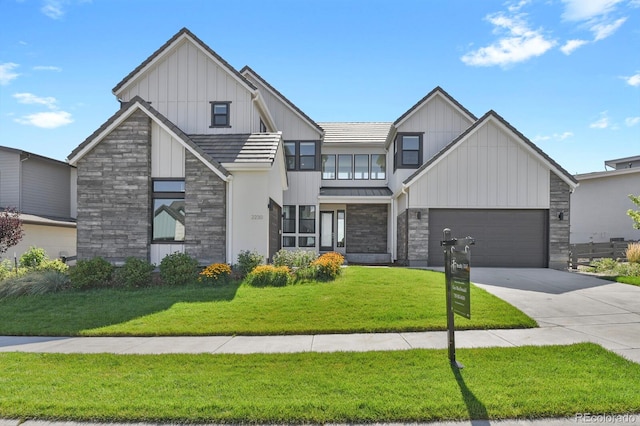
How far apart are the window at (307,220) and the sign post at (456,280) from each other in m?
14.7

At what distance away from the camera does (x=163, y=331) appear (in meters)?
7.21

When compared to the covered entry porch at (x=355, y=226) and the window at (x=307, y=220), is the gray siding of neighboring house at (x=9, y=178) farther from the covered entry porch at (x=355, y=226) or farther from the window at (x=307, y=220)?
the covered entry porch at (x=355, y=226)

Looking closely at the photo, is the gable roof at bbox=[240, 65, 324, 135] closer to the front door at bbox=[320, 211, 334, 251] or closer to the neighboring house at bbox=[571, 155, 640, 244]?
the front door at bbox=[320, 211, 334, 251]

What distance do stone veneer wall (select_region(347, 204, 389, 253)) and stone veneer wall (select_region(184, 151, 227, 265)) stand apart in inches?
398

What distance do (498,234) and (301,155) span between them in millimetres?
10597

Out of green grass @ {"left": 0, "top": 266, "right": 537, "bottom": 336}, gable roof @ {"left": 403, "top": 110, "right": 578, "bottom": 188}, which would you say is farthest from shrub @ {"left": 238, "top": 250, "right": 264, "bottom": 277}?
gable roof @ {"left": 403, "top": 110, "right": 578, "bottom": 188}

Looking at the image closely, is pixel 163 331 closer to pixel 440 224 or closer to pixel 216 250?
pixel 216 250

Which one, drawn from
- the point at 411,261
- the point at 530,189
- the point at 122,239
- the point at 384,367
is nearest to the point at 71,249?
the point at 122,239

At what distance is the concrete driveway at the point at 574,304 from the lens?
260 inches

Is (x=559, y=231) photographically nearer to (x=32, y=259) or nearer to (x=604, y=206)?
(x=604, y=206)

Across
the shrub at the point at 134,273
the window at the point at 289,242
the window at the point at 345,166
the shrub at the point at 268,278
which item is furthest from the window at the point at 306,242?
the shrub at the point at 134,273

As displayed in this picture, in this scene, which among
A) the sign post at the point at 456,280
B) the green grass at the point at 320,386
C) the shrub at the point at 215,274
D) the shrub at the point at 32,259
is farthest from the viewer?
the shrub at the point at 32,259

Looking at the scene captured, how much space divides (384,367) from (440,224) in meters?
12.2

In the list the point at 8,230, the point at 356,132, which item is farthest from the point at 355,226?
the point at 8,230
